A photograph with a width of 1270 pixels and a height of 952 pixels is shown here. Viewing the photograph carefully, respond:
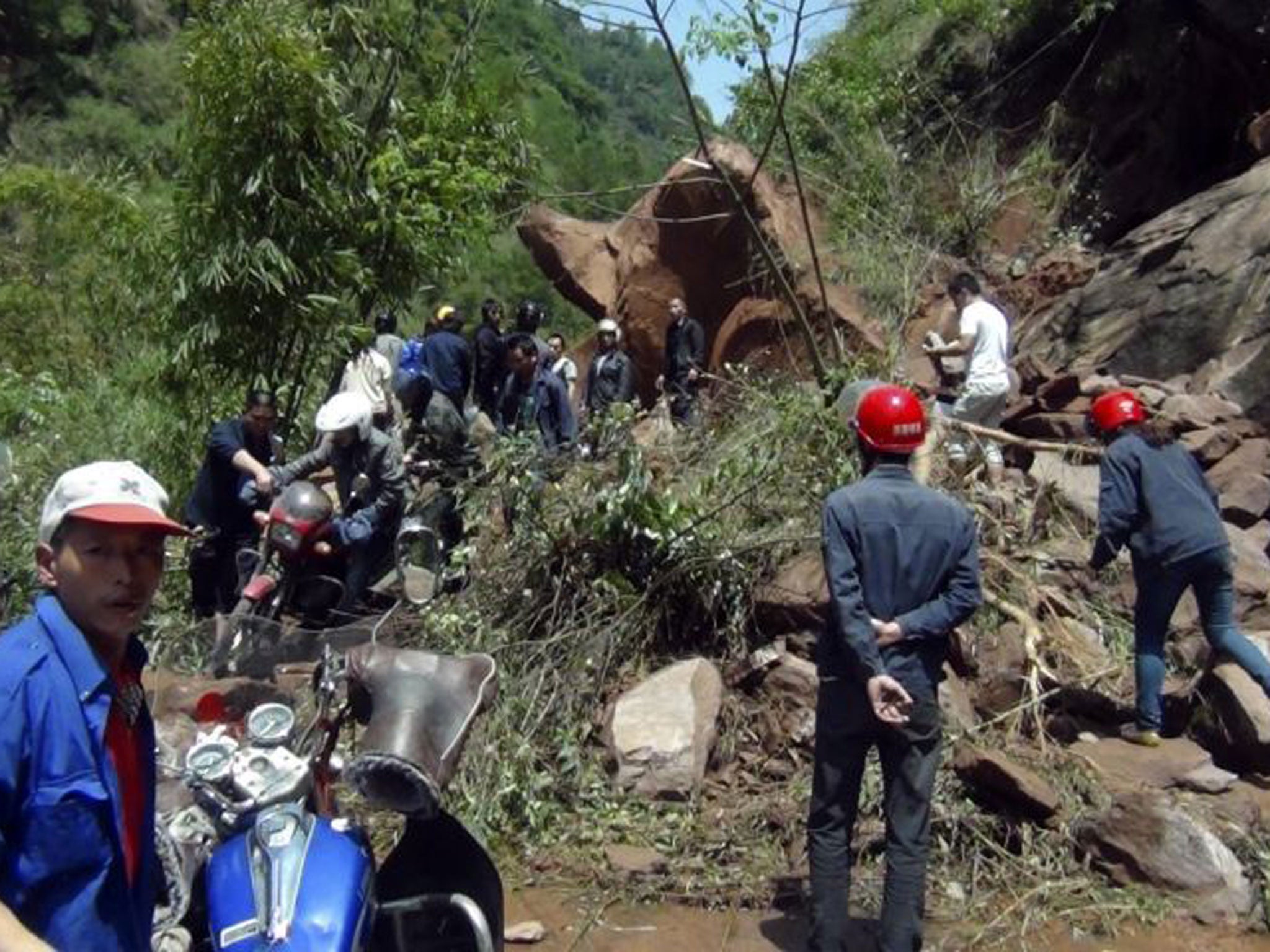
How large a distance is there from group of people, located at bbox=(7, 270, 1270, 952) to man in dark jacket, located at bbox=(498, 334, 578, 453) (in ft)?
0.06

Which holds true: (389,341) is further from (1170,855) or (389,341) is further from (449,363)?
(1170,855)

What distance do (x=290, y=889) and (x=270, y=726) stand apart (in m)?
0.45

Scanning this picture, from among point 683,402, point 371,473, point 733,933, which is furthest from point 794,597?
point 683,402

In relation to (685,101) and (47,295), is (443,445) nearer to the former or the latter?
(685,101)

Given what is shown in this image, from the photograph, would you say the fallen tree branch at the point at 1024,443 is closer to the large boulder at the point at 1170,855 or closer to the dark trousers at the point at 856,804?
the large boulder at the point at 1170,855

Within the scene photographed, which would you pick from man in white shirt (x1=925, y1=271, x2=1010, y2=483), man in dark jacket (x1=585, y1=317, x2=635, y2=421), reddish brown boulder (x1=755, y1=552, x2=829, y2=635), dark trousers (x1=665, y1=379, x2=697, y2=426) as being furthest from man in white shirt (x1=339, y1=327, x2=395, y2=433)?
man in white shirt (x1=925, y1=271, x2=1010, y2=483)

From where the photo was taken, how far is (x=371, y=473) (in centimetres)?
862

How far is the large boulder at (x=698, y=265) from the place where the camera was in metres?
13.7

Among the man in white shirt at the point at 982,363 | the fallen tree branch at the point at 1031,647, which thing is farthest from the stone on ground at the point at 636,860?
the man in white shirt at the point at 982,363

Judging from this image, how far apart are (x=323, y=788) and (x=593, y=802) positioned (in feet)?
10.2

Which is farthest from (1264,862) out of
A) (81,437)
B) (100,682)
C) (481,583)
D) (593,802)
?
(81,437)

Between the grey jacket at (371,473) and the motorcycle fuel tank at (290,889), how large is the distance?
522 cm

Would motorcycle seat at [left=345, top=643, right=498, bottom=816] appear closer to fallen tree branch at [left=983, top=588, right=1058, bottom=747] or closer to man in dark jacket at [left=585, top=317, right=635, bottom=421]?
fallen tree branch at [left=983, top=588, right=1058, bottom=747]

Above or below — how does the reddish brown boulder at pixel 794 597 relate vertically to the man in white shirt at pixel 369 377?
below
